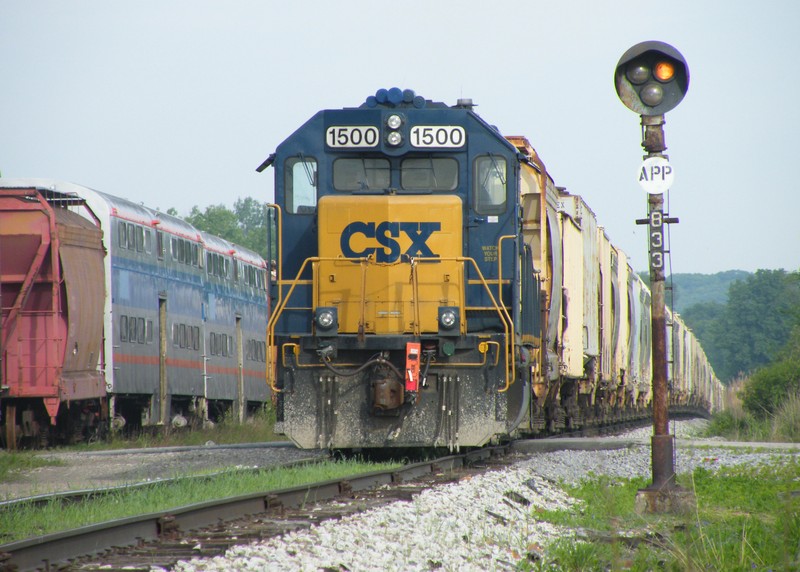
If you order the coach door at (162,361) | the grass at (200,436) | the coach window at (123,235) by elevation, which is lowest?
the grass at (200,436)

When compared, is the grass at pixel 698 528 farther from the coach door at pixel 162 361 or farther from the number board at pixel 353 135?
the coach door at pixel 162 361

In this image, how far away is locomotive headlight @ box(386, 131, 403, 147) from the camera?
38.0ft

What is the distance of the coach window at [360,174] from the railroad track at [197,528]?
362 centimetres

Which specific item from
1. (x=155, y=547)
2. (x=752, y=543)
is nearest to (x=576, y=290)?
(x=752, y=543)

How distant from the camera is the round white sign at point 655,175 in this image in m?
9.09

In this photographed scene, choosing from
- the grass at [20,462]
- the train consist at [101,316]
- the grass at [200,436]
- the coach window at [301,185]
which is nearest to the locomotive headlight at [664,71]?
the coach window at [301,185]

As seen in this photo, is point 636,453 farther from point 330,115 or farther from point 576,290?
point 330,115

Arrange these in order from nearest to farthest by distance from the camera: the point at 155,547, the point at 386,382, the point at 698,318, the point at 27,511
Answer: the point at 155,547
the point at 27,511
the point at 386,382
the point at 698,318

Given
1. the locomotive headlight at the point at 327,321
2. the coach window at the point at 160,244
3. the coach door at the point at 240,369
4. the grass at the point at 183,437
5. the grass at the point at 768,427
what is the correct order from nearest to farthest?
the locomotive headlight at the point at 327,321
the grass at the point at 183,437
the grass at the point at 768,427
the coach window at the point at 160,244
the coach door at the point at 240,369

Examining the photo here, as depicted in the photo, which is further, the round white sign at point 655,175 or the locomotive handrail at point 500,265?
the locomotive handrail at point 500,265

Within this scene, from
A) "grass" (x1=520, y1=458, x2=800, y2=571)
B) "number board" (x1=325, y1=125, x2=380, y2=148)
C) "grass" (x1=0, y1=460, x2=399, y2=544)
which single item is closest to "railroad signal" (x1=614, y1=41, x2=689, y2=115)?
"grass" (x1=520, y1=458, x2=800, y2=571)

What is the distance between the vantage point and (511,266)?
11.8m

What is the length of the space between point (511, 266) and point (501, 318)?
755mm

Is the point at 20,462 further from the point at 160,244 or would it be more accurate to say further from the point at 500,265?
the point at 160,244
